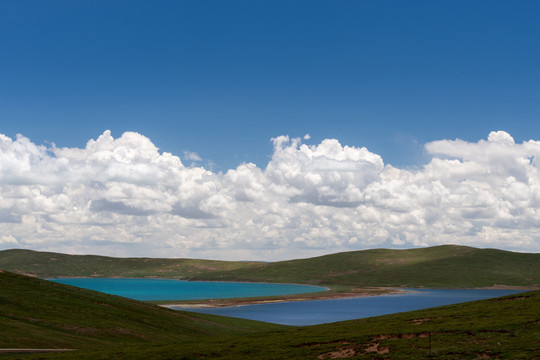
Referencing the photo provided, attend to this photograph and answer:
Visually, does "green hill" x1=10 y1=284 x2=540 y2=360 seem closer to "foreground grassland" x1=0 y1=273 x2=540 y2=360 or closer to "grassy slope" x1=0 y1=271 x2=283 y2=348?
"foreground grassland" x1=0 y1=273 x2=540 y2=360

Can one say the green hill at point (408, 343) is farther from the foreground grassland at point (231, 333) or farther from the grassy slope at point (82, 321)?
the grassy slope at point (82, 321)

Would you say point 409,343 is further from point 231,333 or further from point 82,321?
point 82,321

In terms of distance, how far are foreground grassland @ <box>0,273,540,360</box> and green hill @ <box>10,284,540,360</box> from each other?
0.09m

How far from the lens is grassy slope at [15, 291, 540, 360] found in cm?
4463

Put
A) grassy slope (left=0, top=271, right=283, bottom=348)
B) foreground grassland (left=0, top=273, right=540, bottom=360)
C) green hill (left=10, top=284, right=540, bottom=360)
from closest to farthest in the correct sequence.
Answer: green hill (left=10, top=284, right=540, bottom=360), foreground grassland (left=0, top=273, right=540, bottom=360), grassy slope (left=0, top=271, right=283, bottom=348)

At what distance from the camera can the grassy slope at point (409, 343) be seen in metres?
44.6

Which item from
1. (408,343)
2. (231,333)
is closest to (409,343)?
(408,343)

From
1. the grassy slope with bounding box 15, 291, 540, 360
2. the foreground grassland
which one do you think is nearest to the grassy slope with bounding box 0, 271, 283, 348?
the foreground grassland

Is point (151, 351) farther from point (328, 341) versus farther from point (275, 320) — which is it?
point (275, 320)

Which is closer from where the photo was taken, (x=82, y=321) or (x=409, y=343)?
(x=409, y=343)

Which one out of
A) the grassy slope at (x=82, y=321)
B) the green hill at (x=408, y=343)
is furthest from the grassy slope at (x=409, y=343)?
the grassy slope at (x=82, y=321)

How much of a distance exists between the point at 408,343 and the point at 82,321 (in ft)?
188

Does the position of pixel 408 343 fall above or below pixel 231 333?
above

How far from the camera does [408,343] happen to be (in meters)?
50.0
